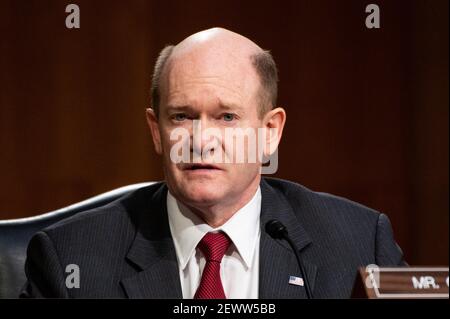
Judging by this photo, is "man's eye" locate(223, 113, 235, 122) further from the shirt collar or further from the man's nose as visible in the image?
the shirt collar

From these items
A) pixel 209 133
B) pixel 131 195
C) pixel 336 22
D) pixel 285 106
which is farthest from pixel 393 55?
pixel 131 195

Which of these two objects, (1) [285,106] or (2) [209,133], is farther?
(1) [285,106]

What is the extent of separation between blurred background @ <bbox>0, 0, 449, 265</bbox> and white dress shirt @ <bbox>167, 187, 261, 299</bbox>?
364 mm


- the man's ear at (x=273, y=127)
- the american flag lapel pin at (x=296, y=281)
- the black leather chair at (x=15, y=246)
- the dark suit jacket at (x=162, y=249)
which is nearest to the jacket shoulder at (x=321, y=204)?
the dark suit jacket at (x=162, y=249)

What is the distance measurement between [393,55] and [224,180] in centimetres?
80

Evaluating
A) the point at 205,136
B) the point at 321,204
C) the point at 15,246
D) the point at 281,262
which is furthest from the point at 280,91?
the point at 15,246

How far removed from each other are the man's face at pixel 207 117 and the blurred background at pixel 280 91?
1.04 feet

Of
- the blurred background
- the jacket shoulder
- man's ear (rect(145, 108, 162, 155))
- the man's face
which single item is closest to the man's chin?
the man's face

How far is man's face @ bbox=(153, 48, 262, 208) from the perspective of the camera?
1.84 metres

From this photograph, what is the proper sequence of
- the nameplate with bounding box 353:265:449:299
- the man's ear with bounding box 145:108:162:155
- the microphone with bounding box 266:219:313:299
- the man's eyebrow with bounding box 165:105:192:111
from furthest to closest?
the man's ear with bounding box 145:108:162:155, the man's eyebrow with bounding box 165:105:192:111, the microphone with bounding box 266:219:313:299, the nameplate with bounding box 353:265:449:299

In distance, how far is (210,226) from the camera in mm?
1984

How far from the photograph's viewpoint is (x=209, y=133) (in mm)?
1854

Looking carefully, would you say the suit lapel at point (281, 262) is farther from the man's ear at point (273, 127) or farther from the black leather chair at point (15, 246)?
the black leather chair at point (15, 246)

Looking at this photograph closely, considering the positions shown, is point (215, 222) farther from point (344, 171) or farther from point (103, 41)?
point (103, 41)
